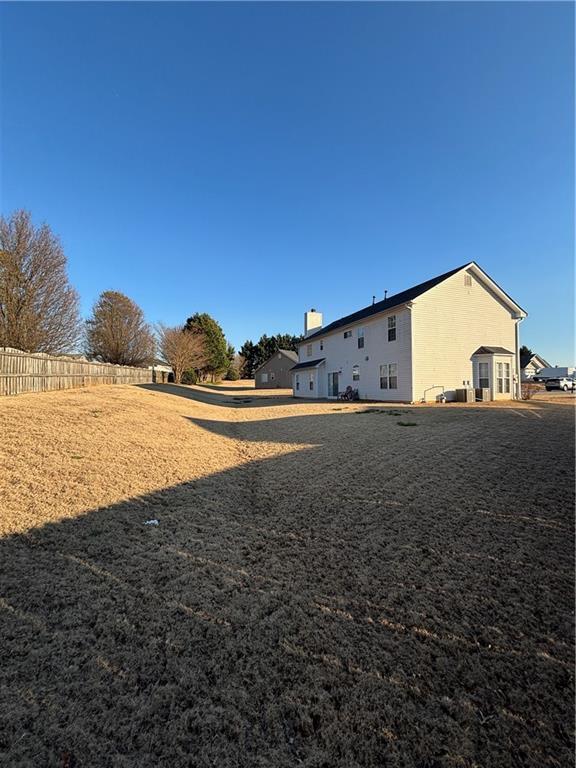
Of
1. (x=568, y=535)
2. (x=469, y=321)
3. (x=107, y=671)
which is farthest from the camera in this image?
(x=469, y=321)

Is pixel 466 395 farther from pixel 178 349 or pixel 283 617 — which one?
pixel 178 349

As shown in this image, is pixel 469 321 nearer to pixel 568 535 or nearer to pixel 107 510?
pixel 568 535

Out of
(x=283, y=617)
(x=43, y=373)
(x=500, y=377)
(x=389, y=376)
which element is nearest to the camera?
(x=283, y=617)

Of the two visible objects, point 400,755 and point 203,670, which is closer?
→ point 400,755

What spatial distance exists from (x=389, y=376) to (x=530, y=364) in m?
41.7

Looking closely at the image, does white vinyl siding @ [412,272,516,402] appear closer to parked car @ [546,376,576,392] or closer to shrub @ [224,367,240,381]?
parked car @ [546,376,576,392]

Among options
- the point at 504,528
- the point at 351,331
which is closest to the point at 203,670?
the point at 504,528

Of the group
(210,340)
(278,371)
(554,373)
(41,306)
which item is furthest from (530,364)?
(41,306)

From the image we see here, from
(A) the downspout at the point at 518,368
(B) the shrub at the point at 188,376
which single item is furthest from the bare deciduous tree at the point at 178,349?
(A) the downspout at the point at 518,368

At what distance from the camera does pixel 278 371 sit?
151 feet

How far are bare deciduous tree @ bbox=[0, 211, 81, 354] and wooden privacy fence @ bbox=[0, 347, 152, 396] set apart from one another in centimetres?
304

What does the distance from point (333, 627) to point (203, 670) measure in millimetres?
886

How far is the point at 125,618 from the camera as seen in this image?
2482 millimetres

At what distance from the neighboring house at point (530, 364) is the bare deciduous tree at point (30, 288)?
171ft
